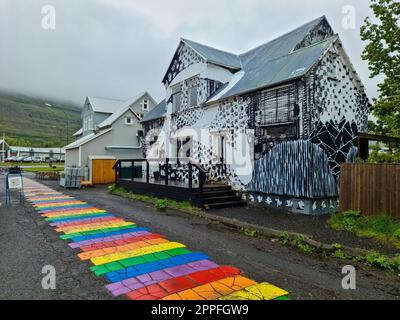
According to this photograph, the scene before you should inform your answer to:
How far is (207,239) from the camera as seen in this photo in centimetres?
670

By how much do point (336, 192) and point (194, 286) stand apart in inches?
311

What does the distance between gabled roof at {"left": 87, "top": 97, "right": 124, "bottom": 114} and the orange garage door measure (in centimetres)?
1049

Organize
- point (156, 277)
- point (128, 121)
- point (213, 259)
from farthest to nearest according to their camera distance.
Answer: point (128, 121) < point (213, 259) < point (156, 277)

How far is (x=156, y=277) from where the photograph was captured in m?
4.26

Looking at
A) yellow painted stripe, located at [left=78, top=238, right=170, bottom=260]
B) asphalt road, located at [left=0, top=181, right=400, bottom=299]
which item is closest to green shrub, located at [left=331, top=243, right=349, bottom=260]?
asphalt road, located at [left=0, top=181, right=400, bottom=299]

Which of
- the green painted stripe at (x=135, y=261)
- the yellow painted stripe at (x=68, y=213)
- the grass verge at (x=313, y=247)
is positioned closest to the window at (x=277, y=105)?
the grass verge at (x=313, y=247)

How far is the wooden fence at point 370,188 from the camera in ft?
24.1

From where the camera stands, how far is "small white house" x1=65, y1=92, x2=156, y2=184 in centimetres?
2364

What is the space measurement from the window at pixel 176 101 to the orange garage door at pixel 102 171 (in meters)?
10.8

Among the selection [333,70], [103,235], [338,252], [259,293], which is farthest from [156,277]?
[333,70]

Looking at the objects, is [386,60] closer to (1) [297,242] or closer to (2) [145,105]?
(1) [297,242]

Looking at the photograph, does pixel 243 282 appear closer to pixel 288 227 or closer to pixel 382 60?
pixel 288 227

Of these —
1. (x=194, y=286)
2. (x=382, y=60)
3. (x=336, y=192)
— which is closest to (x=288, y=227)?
(x=336, y=192)

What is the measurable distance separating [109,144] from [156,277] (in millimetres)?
22873
